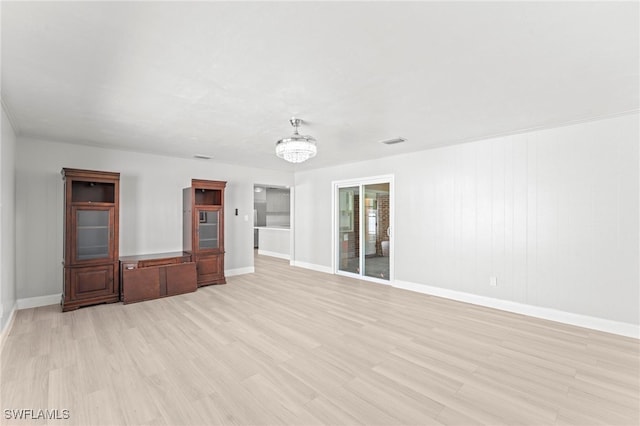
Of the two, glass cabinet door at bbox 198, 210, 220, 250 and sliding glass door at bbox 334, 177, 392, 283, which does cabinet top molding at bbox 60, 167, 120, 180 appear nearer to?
glass cabinet door at bbox 198, 210, 220, 250

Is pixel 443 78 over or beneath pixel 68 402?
over

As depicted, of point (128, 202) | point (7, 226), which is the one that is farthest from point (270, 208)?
point (7, 226)

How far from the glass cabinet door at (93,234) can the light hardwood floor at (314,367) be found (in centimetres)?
82

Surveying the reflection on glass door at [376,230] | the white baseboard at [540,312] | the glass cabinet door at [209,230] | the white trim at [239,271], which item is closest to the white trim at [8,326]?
the glass cabinet door at [209,230]

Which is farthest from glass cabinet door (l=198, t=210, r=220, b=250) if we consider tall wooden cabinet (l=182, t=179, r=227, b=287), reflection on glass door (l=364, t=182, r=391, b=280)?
reflection on glass door (l=364, t=182, r=391, b=280)

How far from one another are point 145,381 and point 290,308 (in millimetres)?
2162

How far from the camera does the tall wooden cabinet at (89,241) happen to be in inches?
168

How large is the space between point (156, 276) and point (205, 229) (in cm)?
128

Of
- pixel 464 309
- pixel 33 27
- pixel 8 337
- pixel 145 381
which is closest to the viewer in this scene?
pixel 33 27

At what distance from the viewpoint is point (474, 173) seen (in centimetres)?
461

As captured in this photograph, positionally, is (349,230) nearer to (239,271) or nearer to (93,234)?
(239,271)

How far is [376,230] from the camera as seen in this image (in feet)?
20.4

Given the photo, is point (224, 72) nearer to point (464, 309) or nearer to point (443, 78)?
point (443, 78)

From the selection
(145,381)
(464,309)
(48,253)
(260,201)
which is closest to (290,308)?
(145,381)
